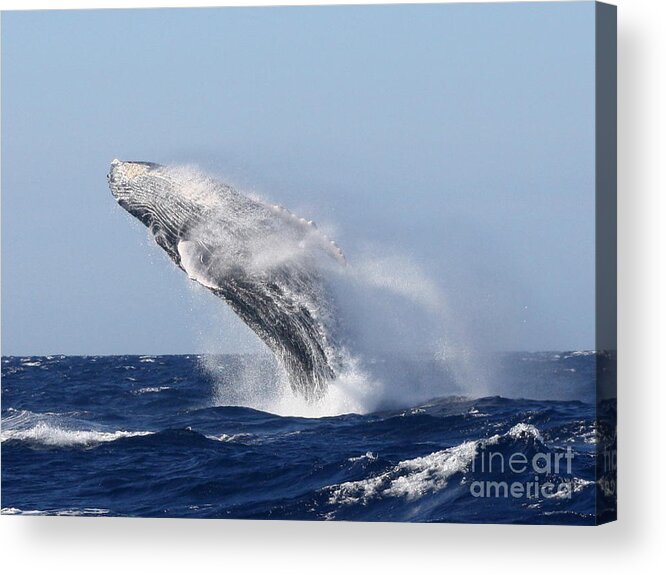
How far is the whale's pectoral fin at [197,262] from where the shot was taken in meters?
18.5

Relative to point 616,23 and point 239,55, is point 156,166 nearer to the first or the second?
point 239,55

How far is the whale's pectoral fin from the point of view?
18.5m

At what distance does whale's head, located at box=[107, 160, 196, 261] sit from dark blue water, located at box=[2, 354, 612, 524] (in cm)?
170

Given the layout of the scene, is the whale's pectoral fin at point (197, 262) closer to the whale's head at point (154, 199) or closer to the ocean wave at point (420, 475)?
the whale's head at point (154, 199)

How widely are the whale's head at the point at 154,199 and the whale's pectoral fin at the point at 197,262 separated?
272mm

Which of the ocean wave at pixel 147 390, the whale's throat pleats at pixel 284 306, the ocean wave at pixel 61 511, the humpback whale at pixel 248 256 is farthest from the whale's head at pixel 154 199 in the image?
the ocean wave at pixel 61 511

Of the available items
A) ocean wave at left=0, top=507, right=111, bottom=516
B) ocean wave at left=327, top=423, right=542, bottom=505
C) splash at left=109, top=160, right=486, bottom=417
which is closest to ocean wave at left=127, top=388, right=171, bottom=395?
splash at left=109, top=160, right=486, bottom=417

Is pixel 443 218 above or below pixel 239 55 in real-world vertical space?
below

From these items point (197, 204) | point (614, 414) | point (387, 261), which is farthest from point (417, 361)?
point (197, 204)

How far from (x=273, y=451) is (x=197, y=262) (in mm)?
2585

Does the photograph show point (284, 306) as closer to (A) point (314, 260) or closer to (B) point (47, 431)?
(A) point (314, 260)

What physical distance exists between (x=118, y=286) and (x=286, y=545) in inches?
143

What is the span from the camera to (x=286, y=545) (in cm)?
1742

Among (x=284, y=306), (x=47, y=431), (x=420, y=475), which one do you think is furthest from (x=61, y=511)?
(x=420, y=475)
